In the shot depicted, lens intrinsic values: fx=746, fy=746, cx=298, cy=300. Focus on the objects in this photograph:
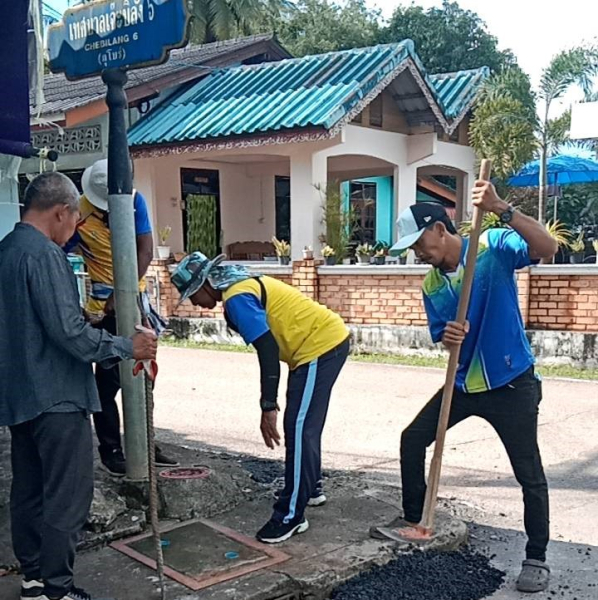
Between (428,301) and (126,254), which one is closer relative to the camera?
(428,301)

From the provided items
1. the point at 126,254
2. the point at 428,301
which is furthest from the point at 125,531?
the point at 428,301

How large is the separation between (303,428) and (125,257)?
1.32 metres

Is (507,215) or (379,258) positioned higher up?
(507,215)

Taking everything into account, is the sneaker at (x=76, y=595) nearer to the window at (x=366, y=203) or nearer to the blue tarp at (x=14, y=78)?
the blue tarp at (x=14, y=78)

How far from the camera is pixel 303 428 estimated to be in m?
3.68

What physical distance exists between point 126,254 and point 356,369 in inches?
216

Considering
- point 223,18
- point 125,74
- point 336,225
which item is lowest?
point 336,225

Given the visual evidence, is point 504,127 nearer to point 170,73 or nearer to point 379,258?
point 379,258

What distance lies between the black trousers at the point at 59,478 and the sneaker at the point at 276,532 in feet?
3.41

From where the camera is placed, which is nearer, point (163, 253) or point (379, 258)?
point (379, 258)

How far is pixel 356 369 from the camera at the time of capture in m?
9.10

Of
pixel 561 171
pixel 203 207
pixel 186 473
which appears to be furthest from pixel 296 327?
pixel 561 171

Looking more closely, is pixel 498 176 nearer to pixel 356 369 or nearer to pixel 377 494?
pixel 356 369

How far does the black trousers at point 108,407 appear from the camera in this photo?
4.31 metres
